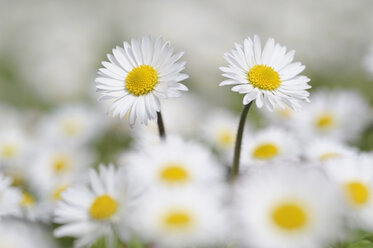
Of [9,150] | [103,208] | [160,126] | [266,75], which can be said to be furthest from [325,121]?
[9,150]

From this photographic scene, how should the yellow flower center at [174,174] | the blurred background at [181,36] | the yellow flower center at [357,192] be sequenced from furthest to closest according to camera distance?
Answer: the blurred background at [181,36], the yellow flower center at [174,174], the yellow flower center at [357,192]

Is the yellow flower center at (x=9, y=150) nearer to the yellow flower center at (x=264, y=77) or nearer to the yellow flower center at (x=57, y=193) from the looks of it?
the yellow flower center at (x=57, y=193)

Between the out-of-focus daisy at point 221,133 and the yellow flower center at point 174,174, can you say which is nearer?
the yellow flower center at point 174,174

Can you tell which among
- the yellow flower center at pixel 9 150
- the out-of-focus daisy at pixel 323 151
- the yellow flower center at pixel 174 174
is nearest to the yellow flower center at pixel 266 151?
the out-of-focus daisy at pixel 323 151

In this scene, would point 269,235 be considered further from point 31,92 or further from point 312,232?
point 31,92

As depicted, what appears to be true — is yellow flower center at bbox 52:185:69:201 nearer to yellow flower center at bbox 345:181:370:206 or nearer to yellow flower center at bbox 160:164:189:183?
yellow flower center at bbox 160:164:189:183

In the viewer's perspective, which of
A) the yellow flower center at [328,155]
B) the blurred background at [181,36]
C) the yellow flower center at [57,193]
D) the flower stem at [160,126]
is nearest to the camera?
the flower stem at [160,126]

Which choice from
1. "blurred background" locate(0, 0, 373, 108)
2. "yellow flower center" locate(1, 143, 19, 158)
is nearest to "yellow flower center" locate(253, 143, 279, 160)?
"yellow flower center" locate(1, 143, 19, 158)

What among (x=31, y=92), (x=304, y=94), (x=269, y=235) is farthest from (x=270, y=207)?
(x=31, y=92)
